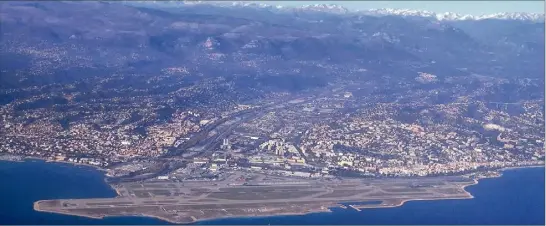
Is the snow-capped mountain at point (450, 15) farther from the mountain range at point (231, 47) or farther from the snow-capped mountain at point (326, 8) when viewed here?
the mountain range at point (231, 47)

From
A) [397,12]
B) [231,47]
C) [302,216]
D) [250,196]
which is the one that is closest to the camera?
[302,216]

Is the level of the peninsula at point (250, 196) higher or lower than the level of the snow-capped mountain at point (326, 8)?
lower

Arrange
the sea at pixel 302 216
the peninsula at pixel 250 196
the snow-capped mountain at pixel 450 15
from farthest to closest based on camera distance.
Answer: the snow-capped mountain at pixel 450 15, the peninsula at pixel 250 196, the sea at pixel 302 216

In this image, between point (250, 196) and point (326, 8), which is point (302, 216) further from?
point (326, 8)

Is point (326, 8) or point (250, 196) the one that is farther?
point (326, 8)

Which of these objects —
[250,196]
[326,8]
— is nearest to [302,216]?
[250,196]

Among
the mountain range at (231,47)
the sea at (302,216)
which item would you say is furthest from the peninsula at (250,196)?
the mountain range at (231,47)

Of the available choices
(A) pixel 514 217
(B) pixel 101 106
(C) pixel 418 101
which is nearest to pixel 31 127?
(B) pixel 101 106

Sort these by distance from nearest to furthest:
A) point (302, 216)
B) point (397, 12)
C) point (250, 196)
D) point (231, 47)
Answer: point (302, 216) < point (250, 196) < point (231, 47) < point (397, 12)

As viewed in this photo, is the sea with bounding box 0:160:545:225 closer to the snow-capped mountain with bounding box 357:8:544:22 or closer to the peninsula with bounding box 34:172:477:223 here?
the peninsula with bounding box 34:172:477:223
